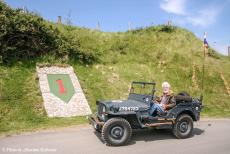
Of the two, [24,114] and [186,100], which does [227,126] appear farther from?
[24,114]

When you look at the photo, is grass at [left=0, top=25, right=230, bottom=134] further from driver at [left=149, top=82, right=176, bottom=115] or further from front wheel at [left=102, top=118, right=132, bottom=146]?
driver at [left=149, top=82, right=176, bottom=115]

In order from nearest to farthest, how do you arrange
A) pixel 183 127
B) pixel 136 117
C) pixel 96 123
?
pixel 96 123 → pixel 136 117 → pixel 183 127

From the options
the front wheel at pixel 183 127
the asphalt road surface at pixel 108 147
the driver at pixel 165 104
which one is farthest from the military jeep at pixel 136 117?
the asphalt road surface at pixel 108 147

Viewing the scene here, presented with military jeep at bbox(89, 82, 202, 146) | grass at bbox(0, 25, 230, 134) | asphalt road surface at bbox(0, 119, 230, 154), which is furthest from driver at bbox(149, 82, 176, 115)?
grass at bbox(0, 25, 230, 134)

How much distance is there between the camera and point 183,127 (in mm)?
9523

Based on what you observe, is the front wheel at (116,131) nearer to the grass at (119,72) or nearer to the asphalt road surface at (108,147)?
the asphalt road surface at (108,147)

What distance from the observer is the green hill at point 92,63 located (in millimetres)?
13058

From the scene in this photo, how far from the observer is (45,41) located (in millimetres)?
17047

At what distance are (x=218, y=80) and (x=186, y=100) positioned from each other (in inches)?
466

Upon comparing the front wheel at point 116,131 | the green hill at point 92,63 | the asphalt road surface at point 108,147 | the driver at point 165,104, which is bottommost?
the asphalt road surface at point 108,147

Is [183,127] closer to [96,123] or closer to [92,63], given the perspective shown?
[96,123]

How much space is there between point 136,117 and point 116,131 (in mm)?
813

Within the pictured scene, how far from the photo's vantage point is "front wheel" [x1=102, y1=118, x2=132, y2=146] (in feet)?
26.8

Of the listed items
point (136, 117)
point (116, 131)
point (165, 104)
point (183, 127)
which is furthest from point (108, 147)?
point (183, 127)
